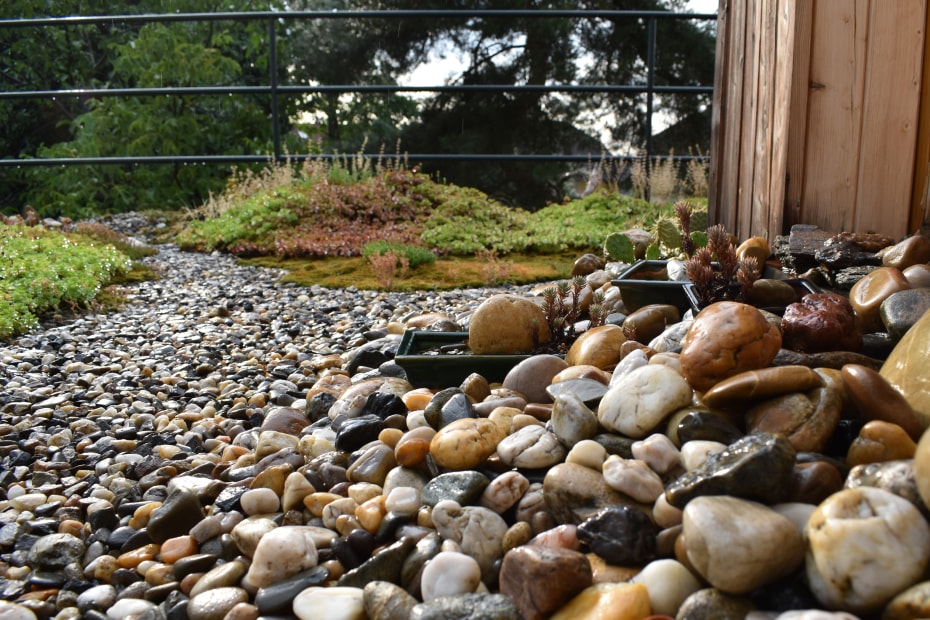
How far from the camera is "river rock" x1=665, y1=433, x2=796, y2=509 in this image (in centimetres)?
163

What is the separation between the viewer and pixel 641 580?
160cm

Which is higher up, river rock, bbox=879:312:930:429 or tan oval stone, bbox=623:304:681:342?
river rock, bbox=879:312:930:429

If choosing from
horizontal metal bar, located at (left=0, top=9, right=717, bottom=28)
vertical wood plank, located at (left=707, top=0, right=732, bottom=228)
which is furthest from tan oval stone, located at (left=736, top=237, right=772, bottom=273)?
horizontal metal bar, located at (left=0, top=9, right=717, bottom=28)

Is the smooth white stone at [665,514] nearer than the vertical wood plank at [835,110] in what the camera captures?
Yes

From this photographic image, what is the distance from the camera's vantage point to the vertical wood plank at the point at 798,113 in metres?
3.36

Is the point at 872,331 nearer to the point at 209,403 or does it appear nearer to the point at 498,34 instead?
the point at 209,403

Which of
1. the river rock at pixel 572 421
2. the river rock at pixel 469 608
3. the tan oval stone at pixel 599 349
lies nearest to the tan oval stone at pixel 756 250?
the tan oval stone at pixel 599 349

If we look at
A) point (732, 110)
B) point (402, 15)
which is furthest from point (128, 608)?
point (402, 15)

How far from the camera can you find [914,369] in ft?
6.55

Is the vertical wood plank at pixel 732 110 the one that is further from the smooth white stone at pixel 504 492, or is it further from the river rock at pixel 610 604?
the river rock at pixel 610 604

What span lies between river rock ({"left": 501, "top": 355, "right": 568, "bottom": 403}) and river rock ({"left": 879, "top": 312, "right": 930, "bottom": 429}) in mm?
992

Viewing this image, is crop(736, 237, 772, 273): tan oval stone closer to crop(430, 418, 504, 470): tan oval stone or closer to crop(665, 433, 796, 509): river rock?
crop(430, 418, 504, 470): tan oval stone

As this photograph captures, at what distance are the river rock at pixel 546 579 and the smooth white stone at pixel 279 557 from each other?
0.55 metres

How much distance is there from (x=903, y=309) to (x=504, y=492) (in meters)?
1.38
